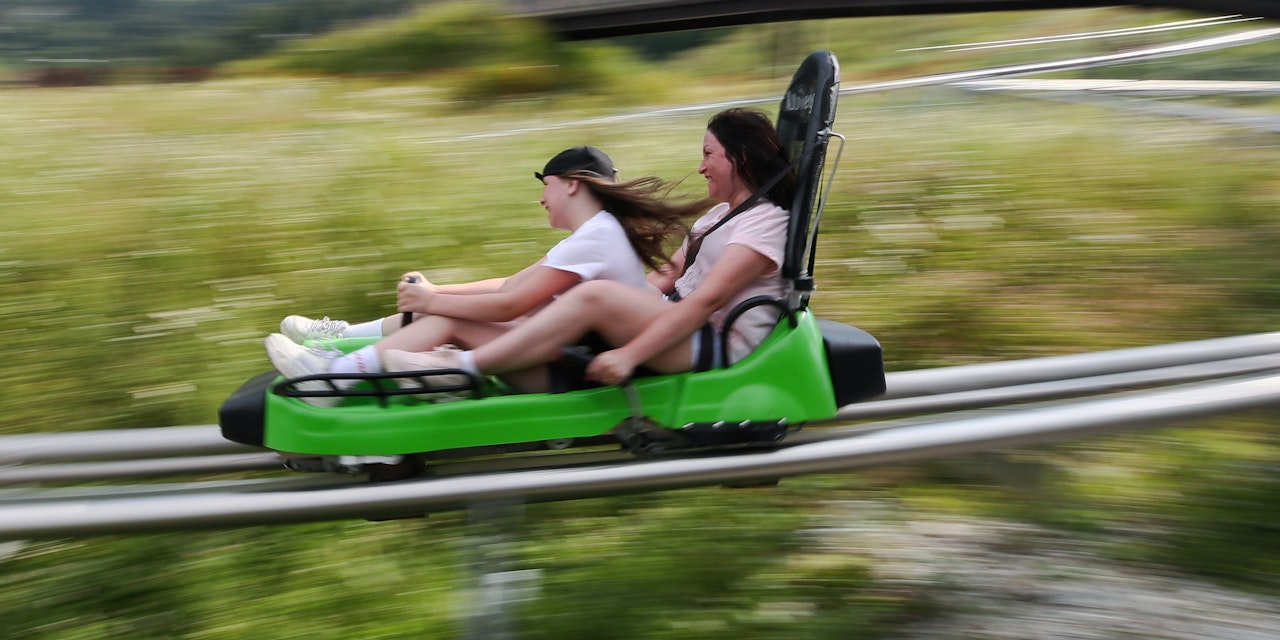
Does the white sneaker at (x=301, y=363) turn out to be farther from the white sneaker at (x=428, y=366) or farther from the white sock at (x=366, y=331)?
the white sock at (x=366, y=331)

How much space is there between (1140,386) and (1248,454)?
497 millimetres

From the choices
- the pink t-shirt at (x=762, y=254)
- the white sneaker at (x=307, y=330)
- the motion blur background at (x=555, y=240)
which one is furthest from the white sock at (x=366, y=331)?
the pink t-shirt at (x=762, y=254)

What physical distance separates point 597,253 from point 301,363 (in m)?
0.70

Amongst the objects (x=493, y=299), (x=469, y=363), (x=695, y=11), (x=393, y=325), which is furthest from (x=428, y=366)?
(x=695, y=11)

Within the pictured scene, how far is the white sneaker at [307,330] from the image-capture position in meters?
2.56

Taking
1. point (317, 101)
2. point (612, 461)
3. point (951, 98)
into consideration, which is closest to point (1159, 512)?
point (612, 461)

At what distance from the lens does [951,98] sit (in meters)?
7.61

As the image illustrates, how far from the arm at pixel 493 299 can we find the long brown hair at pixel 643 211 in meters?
0.21

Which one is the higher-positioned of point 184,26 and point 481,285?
point 184,26

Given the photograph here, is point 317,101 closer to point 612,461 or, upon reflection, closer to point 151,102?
point 151,102

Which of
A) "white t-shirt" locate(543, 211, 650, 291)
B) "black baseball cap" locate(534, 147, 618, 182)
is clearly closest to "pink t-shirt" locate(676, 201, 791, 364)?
"white t-shirt" locate(543, 211, 650, 291)

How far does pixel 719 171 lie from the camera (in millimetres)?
2543

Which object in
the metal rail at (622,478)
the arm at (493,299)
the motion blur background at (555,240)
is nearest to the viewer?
the metal rail at (622,478)

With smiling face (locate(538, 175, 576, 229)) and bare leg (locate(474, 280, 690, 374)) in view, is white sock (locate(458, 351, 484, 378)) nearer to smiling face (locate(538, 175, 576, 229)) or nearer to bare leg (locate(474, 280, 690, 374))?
bare leg (locate(474, 280, 690, 374))
